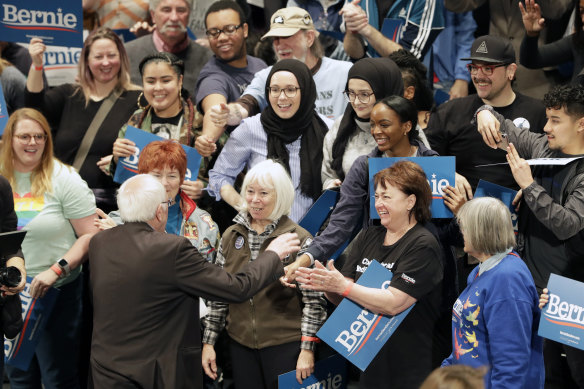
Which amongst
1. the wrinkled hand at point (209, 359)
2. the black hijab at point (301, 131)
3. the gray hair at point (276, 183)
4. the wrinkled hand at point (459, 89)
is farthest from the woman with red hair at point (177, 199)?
the wrinkled hand at point (459, 89)

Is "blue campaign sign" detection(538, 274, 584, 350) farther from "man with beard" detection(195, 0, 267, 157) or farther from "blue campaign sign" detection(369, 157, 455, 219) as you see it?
"man with beard" detection(195, 0, 267, 157)

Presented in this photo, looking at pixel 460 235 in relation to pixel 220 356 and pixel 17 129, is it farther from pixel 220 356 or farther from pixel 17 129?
pixel 17 129

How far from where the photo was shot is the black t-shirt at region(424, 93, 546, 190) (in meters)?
4.89

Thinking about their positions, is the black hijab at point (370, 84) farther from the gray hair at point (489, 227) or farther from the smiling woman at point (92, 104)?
the smiling woman at point (92, 104)

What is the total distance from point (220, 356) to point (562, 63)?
3201mm

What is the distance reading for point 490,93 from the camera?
4953 millimetres

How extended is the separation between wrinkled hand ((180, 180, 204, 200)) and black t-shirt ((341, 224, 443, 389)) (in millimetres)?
1299

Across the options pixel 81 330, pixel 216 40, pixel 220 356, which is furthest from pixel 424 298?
pixel 216 40

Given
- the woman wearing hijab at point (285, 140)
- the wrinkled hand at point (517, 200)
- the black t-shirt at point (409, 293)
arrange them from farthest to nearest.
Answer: the woman wearing hijab at point (285, 140), the wrinkled hand at point (517, 200), the black t-shirt at point (409, 293)

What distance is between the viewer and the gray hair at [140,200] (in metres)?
3.88

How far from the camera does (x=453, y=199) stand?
13.9 ft

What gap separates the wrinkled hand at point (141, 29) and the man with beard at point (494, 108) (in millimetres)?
2839

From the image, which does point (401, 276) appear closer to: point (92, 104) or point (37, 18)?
point (92, 104)

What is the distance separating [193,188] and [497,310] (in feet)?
7.24
